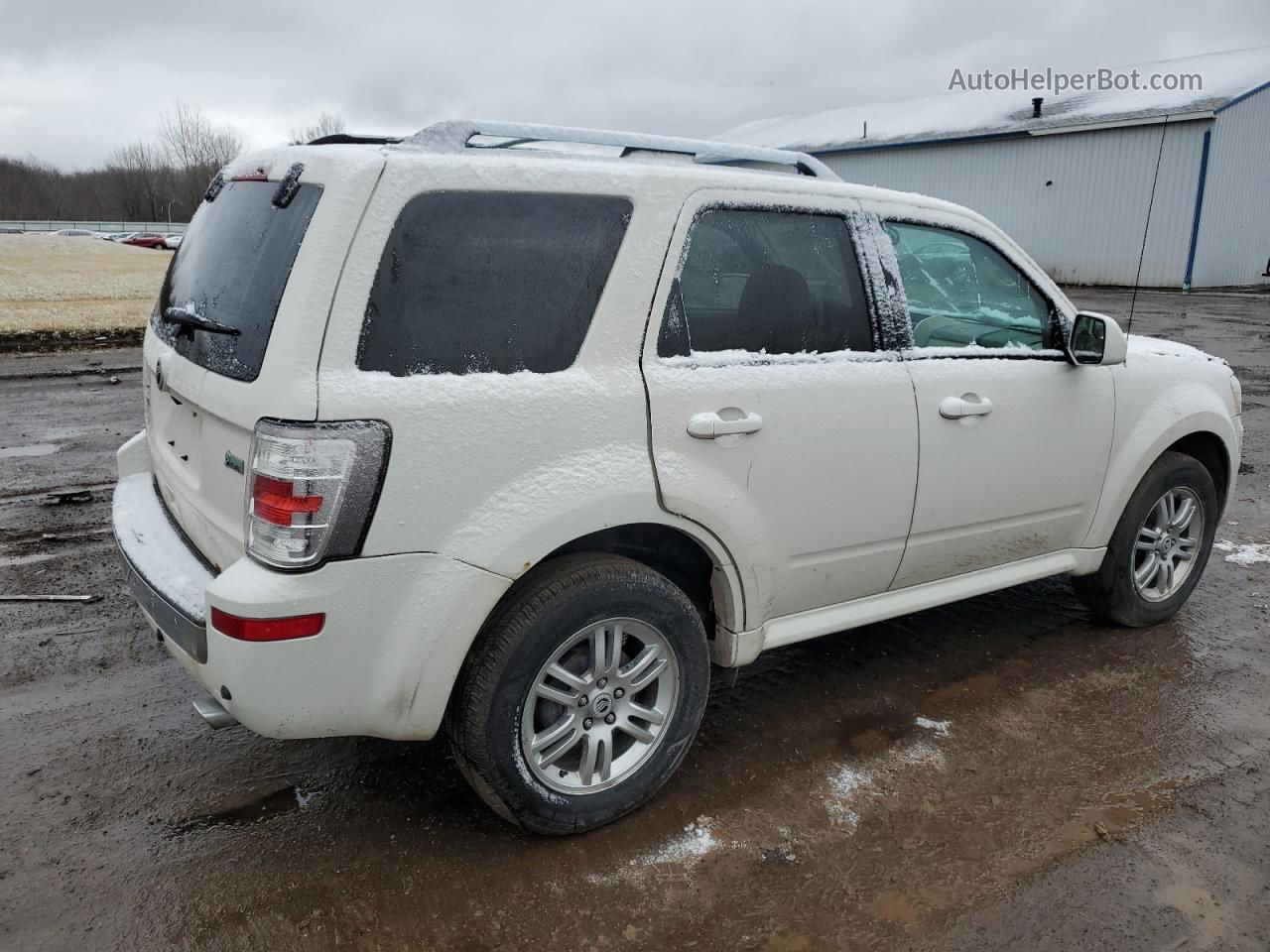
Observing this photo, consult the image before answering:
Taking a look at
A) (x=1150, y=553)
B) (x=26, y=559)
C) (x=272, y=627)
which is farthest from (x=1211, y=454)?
(x=26, y=559)

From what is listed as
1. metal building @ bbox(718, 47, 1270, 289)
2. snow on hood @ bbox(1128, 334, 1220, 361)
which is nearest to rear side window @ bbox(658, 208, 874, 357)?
snow on hood @ bbox(1128, 334, 1220, 361)

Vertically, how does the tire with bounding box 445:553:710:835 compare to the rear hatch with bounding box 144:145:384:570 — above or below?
below

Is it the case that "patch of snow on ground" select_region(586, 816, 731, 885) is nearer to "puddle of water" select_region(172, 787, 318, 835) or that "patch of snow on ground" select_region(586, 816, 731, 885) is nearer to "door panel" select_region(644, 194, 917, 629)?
"door panel" select_region(644, 194, 917, 629)

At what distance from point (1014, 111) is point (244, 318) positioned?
35.2 m

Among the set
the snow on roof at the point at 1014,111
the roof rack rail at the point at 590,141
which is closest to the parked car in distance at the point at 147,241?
the snow on roof at the point at 1014,111

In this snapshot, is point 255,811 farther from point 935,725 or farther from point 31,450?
point 31,450

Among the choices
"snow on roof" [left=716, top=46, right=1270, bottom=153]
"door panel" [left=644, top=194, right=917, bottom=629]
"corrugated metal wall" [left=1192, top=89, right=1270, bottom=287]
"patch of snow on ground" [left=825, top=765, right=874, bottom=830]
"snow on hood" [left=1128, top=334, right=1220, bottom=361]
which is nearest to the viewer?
"door panel" [left=644, top=194, right=917, bottom=629]

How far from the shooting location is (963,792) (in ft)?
10.4

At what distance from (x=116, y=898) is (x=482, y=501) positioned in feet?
4.75

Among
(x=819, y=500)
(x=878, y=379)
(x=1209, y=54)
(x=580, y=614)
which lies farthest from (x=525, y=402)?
(x=1209, y=54)

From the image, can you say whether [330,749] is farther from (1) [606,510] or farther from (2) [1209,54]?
(2) [1209,54]

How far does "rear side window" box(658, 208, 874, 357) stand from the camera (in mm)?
2955

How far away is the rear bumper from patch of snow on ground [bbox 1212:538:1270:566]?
4.57 metres

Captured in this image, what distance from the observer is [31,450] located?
7320 millimetres
